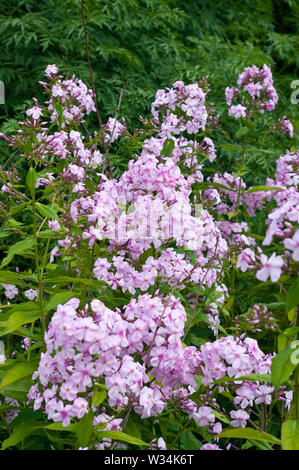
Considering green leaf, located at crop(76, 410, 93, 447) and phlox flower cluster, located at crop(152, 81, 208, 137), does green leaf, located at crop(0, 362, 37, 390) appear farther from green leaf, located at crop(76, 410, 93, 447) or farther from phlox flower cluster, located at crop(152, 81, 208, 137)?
phlox flower cluster, located at crop(152, 81, 208, 137)

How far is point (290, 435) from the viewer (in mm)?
1437

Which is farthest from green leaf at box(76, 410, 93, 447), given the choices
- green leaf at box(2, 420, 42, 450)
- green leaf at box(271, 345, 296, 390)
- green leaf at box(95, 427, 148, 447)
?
green leaf at box(271, 345, 296, 390)

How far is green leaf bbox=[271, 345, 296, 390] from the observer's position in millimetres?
1321

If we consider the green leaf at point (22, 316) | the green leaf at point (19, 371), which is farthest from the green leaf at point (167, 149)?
the green leaf at point (19, 371)

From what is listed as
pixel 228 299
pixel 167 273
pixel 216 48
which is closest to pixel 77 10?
pixel 216 48

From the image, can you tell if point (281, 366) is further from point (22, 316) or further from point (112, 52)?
point (112, 52)

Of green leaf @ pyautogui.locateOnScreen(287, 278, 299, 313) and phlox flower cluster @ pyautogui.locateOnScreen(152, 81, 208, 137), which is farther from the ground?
phlox flower cluster @ pyautogui.locateOnScreen(152, 81, 208, 137)

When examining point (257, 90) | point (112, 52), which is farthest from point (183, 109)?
point (112, 52)

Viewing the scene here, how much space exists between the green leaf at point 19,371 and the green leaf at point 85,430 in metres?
0.29

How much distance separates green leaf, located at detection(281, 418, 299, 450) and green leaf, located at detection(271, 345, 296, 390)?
0.17 meters

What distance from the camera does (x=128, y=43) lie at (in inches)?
184

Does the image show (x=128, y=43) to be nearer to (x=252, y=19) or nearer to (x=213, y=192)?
(x=252, y=19)

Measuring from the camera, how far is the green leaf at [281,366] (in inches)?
52.0

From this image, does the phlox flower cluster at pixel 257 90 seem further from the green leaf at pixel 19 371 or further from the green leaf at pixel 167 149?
the green leaf at pixel 19 371
